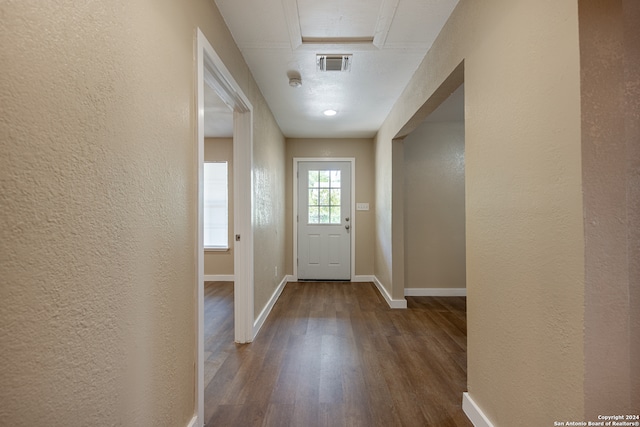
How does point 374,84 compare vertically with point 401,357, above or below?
above

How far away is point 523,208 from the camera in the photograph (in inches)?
48.0

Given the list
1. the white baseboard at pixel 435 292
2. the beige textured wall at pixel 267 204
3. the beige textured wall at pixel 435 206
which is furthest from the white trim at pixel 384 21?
the white baseboard at pixel 435 292

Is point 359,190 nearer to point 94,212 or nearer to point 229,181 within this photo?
point 229,181

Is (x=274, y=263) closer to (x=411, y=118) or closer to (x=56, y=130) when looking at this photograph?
(x=411, y=118)

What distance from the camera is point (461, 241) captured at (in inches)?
166

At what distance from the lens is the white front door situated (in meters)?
5.08

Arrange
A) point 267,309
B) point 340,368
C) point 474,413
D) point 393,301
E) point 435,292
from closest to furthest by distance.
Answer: point 474,413 → point 340,368 → point 267,309 → point 393,301 → point 435,292

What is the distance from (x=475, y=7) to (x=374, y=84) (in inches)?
55.1

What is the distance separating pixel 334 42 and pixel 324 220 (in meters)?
3.17

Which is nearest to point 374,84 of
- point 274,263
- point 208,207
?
point 274,263

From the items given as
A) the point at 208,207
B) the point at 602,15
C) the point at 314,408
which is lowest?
the point at 314,408

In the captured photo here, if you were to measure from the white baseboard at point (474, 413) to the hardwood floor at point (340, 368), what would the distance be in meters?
0.04

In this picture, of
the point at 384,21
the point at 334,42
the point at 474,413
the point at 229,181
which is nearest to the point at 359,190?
the point at 229,181

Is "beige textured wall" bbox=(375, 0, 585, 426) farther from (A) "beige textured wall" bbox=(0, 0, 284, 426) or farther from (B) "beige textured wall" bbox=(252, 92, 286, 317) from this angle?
(B) "beige textured wall" bbox=(252, 92, 286, 317)
